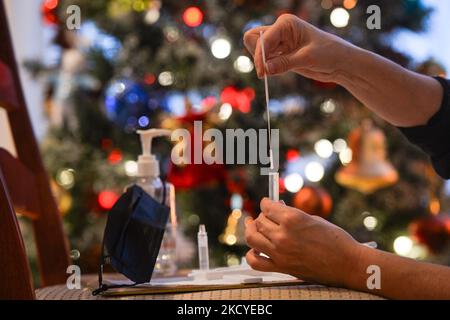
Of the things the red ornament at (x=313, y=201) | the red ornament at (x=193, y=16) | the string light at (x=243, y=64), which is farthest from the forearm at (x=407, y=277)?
the red ornament at (x=193, y=16)

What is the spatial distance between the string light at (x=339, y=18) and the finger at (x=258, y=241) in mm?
1215

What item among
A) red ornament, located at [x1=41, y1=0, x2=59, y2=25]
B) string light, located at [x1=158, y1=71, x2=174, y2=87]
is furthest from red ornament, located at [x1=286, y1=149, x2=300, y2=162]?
red ornament, located at [x1=41, y1=0, x2=59, y2=25]

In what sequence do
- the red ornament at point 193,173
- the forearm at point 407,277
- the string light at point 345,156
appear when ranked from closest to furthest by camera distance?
the forearm at point 407,277 → the red ornament at point 193,173 → the string light at point 345,156

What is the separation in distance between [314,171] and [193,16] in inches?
21.0

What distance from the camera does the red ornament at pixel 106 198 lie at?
1906 millimetres

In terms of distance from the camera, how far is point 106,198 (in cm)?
192

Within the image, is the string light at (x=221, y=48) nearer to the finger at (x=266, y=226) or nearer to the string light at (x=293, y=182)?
the string light at (x=293, y=182)

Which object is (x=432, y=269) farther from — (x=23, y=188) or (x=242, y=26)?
(x=242, y=26)

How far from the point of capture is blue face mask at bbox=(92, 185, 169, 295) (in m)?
0.71

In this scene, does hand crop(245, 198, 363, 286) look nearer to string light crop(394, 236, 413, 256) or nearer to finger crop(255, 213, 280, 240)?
finger crop(255, 213, 280, 240)

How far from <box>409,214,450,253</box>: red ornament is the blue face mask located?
141 cm

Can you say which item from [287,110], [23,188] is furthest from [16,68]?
[287,110]

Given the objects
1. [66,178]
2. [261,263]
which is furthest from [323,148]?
[261,263]

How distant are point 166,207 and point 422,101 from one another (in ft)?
1.22
